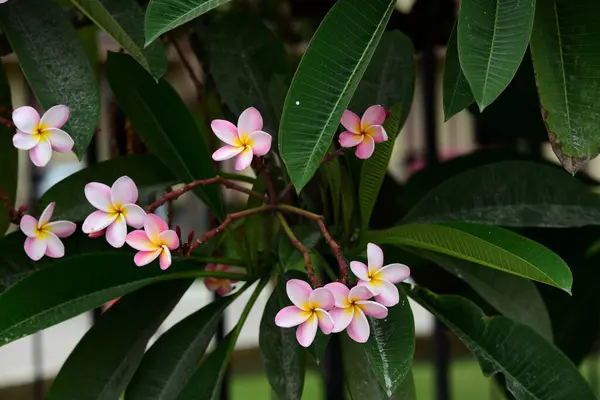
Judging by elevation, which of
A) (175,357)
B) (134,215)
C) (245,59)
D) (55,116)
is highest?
(245,59)

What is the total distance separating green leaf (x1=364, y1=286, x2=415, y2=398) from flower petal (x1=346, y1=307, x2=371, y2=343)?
1.5 inches

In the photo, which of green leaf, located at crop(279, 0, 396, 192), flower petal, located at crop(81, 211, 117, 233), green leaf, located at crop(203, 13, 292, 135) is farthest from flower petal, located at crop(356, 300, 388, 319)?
green leaf, located at crop(203, 13, 292, 135)

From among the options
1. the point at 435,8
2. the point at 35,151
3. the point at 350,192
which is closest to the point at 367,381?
the point at 350,192

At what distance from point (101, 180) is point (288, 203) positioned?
0.22 meters

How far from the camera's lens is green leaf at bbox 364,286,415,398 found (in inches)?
26.7

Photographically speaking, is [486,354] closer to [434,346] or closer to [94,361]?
[94,361]

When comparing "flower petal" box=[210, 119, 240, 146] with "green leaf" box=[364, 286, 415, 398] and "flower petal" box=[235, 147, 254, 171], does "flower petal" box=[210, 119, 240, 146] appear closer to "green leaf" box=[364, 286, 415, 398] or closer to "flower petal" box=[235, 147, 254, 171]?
"flower petal" box=[235, 147, 254, 171]

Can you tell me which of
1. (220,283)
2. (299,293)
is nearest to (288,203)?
(220,283)

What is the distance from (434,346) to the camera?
1.69 m

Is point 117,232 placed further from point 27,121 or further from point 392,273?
point 392,273

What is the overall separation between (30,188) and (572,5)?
5.29ft

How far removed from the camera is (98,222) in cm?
70

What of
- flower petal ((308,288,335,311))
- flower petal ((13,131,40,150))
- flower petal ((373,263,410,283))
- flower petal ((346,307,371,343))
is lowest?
flower petal ((346,307,371,343))

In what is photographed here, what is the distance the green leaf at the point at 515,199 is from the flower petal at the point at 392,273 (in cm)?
26
